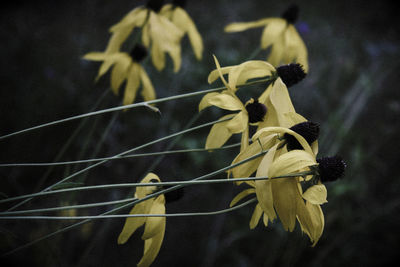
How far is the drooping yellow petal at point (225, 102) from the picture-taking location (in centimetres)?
56

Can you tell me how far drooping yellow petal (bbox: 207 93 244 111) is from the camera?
56 cm

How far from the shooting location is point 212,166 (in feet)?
4.96

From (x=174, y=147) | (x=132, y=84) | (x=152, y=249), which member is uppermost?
(x=132, y=84)

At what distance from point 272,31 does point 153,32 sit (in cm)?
36

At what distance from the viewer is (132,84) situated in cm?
86

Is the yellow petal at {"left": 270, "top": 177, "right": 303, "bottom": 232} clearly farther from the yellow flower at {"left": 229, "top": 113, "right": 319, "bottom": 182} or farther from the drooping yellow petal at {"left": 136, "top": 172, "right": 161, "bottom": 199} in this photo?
the drooping yellow petal at {"left": 136, "top": 172, "right": 161, "bottom": 199}

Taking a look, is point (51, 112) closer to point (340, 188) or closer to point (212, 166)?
point (212, 166)

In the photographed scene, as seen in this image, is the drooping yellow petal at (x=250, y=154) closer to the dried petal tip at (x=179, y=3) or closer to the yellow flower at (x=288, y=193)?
the yellow flower at (x=288, y=193)

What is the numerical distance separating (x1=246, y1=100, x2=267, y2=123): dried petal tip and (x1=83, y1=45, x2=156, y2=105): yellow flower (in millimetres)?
308

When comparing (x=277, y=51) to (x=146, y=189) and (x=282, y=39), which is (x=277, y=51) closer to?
(x=282, y=39)

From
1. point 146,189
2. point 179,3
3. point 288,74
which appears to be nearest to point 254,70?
point 288,74

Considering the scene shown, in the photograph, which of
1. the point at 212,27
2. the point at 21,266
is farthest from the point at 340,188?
the point at 212,27

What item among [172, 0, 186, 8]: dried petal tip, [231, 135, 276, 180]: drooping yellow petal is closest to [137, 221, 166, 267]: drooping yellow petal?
[231, 135, 276, 180]: drooping yellow petal

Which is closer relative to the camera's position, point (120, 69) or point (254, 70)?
point (254, 70)
